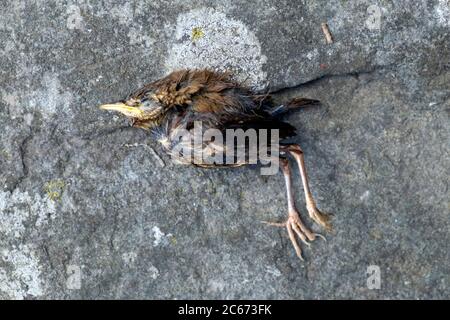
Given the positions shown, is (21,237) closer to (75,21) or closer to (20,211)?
(20,211)

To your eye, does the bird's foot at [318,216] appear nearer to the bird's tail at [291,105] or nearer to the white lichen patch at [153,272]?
the bird's tail at [291,105]

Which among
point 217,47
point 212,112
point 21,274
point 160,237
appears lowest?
point 21,274

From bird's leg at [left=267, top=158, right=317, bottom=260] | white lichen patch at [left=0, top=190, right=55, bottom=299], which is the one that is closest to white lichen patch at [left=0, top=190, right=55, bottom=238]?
white lichen patch at [left=0, top=190, right=55, bottom=299]

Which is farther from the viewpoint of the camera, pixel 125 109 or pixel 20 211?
pixel 20 211

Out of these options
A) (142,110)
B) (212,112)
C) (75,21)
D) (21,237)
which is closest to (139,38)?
(75,21)

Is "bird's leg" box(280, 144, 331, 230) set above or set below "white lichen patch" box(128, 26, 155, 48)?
below

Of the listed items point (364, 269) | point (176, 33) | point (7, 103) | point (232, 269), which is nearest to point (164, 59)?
point (176, 33)

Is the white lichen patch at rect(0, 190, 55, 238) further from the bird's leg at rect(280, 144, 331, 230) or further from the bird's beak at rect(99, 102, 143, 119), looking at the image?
the bird's leg at rect(280, 144, 331, 230)
